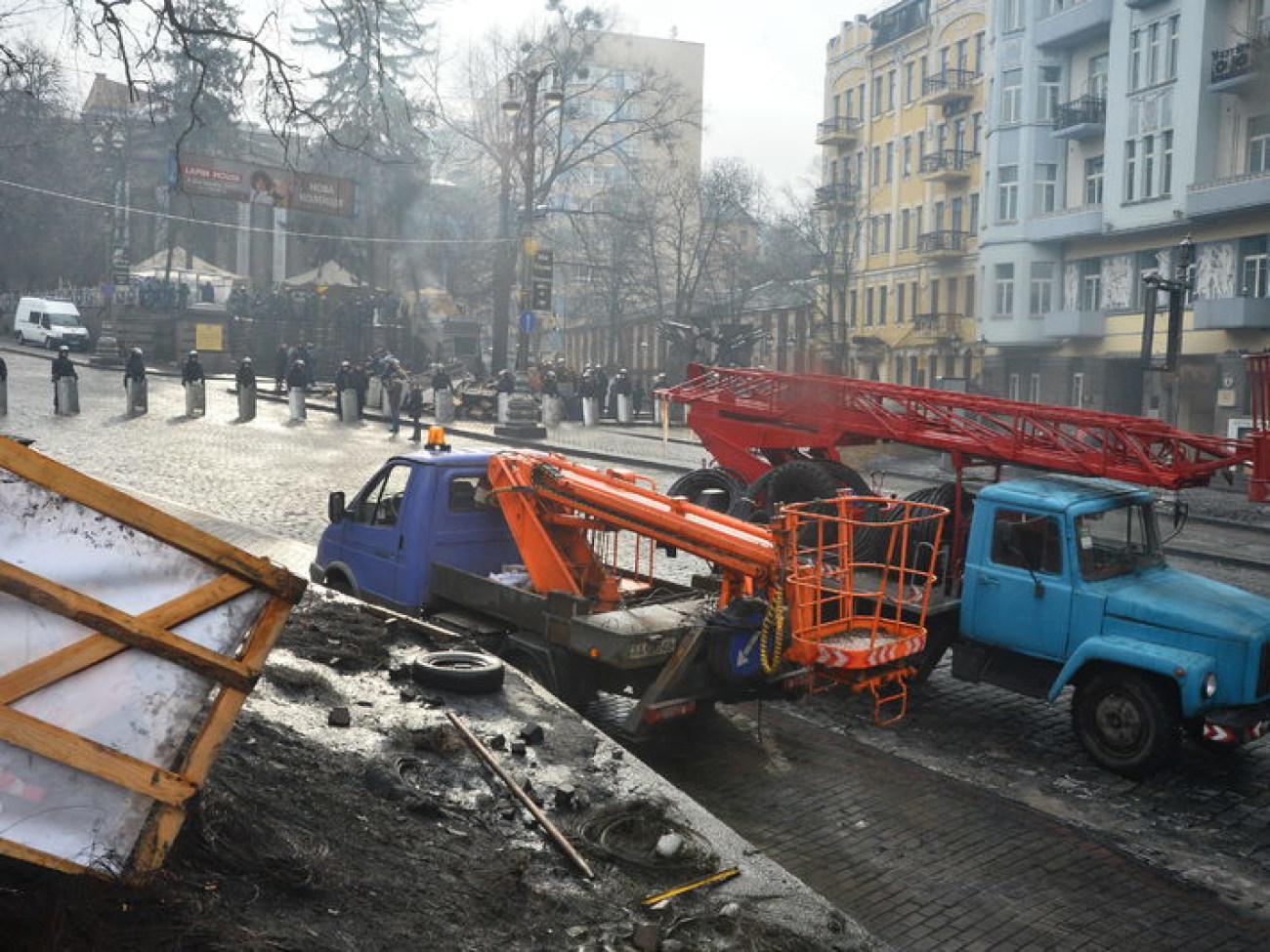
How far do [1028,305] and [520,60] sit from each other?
24.0 meters

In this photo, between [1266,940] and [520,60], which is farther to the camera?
[520,60]

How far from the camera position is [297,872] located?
492 cm

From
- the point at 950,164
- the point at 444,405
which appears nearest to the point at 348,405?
the point at 444,405

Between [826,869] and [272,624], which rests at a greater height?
[272,624]

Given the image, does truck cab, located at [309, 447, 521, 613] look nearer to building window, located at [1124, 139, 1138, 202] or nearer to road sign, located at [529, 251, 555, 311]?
road sign, located at [529, 251, 555, 311]

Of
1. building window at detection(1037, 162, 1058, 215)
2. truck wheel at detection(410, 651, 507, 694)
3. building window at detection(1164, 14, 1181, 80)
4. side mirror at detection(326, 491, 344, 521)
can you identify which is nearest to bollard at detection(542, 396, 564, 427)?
building window at detection(1037, 162, 1058, 215)

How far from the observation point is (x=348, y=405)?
35.7 metres

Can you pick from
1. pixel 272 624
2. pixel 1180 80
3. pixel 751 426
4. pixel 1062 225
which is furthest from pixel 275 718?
pixel 1062 225

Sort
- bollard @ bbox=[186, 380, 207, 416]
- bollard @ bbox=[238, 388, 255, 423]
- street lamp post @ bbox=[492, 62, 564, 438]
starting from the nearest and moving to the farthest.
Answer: bollard @ bbox=[238, 388, 255, 423] < bollard @ bbox=[186, 380, 207, 416] < street lamp post @ bbox=[492, 62, 564, 438]

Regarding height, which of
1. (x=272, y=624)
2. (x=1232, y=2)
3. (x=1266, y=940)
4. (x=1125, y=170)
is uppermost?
(x=1232, y=2)

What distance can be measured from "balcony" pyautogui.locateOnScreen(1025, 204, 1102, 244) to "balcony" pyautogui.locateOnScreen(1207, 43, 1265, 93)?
6.49 m

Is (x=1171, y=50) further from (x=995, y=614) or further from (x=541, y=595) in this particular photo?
(x=541, y=595)

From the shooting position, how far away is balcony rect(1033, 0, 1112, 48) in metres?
42.1

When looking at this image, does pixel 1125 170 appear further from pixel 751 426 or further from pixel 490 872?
pixel 490 872
